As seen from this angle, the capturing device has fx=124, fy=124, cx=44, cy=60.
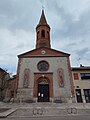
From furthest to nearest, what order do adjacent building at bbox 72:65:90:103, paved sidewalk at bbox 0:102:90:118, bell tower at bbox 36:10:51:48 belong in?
bell tower at bbox 36:10:51:48
adjacent building at bbox 72:65:90:103
paved sidewalk at bbox 0:102:90:118

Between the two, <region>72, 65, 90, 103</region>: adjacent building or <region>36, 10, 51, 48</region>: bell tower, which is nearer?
<region>72, 65, 90, 103</region>: adjacent building

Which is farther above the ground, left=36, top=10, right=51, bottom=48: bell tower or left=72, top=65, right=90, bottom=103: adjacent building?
left=36, top=10, right=51, bottom=48: bell tower

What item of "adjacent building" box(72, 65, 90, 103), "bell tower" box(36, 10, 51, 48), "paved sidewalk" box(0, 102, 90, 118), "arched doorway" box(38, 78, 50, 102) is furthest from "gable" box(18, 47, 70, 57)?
"paved sidewalk" box(0, 102, 90, 118)

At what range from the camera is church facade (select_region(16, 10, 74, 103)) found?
2198 cm

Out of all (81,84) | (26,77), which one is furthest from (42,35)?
(81,84)

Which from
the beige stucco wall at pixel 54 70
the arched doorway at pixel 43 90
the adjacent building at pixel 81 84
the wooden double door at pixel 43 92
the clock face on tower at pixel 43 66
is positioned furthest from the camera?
the clock face on tower at pixel 43 66

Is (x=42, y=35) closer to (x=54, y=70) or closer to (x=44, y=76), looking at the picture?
(x=54, y=70)

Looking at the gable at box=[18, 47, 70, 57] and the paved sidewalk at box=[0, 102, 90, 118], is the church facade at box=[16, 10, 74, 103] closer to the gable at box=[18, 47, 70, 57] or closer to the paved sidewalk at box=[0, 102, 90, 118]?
the gable at box=[18, 47, 70, 57]

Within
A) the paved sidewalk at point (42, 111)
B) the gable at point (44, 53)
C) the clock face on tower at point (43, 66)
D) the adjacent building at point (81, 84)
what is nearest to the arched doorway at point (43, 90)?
the clock face on tower at point (43, 66)

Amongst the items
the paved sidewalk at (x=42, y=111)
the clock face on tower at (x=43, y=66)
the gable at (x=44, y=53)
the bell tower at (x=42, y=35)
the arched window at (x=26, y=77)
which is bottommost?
the paved sidewalk at (x=42, y=111)

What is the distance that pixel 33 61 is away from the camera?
82.1ft

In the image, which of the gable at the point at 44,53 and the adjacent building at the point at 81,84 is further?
the gable at the point at 44,53

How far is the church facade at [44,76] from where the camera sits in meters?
22.0

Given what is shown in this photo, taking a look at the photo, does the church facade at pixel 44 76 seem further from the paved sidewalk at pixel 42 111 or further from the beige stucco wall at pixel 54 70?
the paved sidewalk at pixel 42 111
